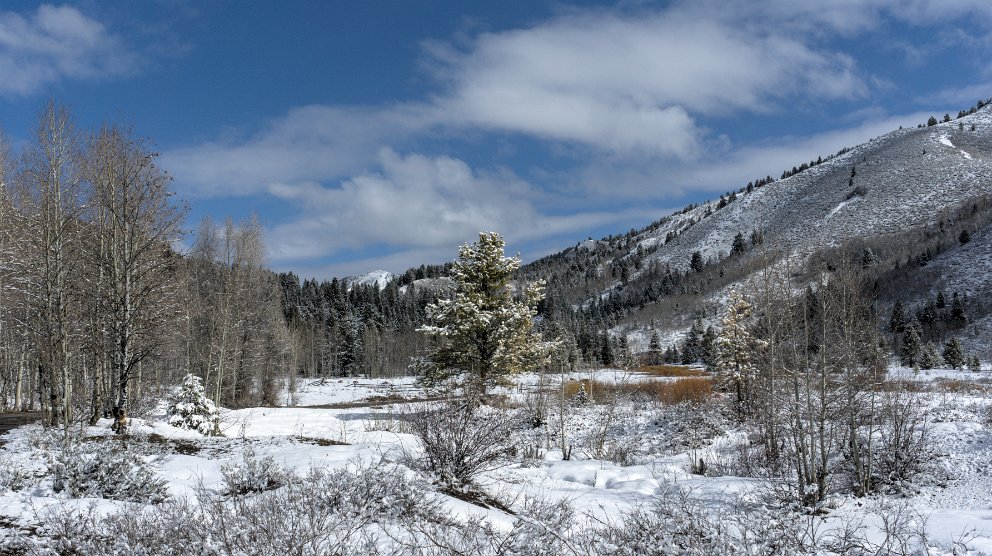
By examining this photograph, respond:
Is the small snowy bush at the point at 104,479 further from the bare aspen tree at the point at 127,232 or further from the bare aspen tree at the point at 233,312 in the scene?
the bare aspen tree at the point at 233,312

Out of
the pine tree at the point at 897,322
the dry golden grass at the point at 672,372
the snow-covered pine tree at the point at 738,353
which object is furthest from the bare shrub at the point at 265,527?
the pine tree at the point at 897,322

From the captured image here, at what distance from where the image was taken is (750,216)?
143625mm

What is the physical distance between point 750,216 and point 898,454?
147761mm

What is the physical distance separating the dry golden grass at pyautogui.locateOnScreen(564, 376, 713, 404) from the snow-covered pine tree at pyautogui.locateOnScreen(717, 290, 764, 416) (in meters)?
2.82

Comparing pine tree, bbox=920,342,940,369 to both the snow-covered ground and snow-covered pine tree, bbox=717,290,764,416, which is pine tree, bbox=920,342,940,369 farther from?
snow-covered pine tree, bbox=717,290,764,416

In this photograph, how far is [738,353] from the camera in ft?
65.5

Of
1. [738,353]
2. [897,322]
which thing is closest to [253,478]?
[738,353]

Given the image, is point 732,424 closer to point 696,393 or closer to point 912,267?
point 696,393

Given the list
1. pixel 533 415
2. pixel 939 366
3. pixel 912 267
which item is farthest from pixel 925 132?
pixel 533 415

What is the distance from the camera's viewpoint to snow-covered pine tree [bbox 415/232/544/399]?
20.2 m

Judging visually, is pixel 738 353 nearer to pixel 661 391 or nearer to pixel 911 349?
pixel 661 391

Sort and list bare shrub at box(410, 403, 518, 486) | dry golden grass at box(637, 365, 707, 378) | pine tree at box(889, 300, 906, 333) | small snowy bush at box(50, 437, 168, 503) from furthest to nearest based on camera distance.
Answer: pine tree at box(889, 300, 906, 333) < dry golden grass at box(637, 365, 707, 378) < bare shrub at box(410, 403, 518, 486) < small snowy bush at box(50, 437, 168, 503)

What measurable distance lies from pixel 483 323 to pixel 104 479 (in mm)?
14357

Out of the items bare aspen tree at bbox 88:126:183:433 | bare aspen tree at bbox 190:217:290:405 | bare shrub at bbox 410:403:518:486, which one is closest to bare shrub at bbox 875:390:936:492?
bare shrub at bbox 410:403:518:486
